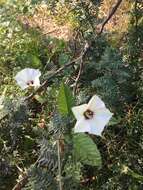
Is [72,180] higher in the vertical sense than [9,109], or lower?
lower

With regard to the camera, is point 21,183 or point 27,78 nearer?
point 21,183

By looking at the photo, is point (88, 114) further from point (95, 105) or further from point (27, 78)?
point (27, 78)

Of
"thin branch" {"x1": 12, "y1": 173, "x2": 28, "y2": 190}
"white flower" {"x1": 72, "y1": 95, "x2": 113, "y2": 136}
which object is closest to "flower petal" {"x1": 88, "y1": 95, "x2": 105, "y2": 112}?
"white flower" {"x1": 72, "y1": 95, "x2": 113, "y2": 136}

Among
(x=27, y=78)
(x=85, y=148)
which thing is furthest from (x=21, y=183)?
(x=27, y=78)

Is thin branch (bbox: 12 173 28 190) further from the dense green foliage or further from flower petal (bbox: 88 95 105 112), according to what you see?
flower petal (bbox: 88 95 105 112)

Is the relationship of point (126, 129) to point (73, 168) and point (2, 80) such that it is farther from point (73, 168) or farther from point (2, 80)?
point (2, 80)

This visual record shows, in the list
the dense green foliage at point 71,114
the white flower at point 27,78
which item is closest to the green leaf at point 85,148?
the dense green foliage at point 71,114

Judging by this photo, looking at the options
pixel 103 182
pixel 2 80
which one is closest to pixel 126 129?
pixel 103 182
